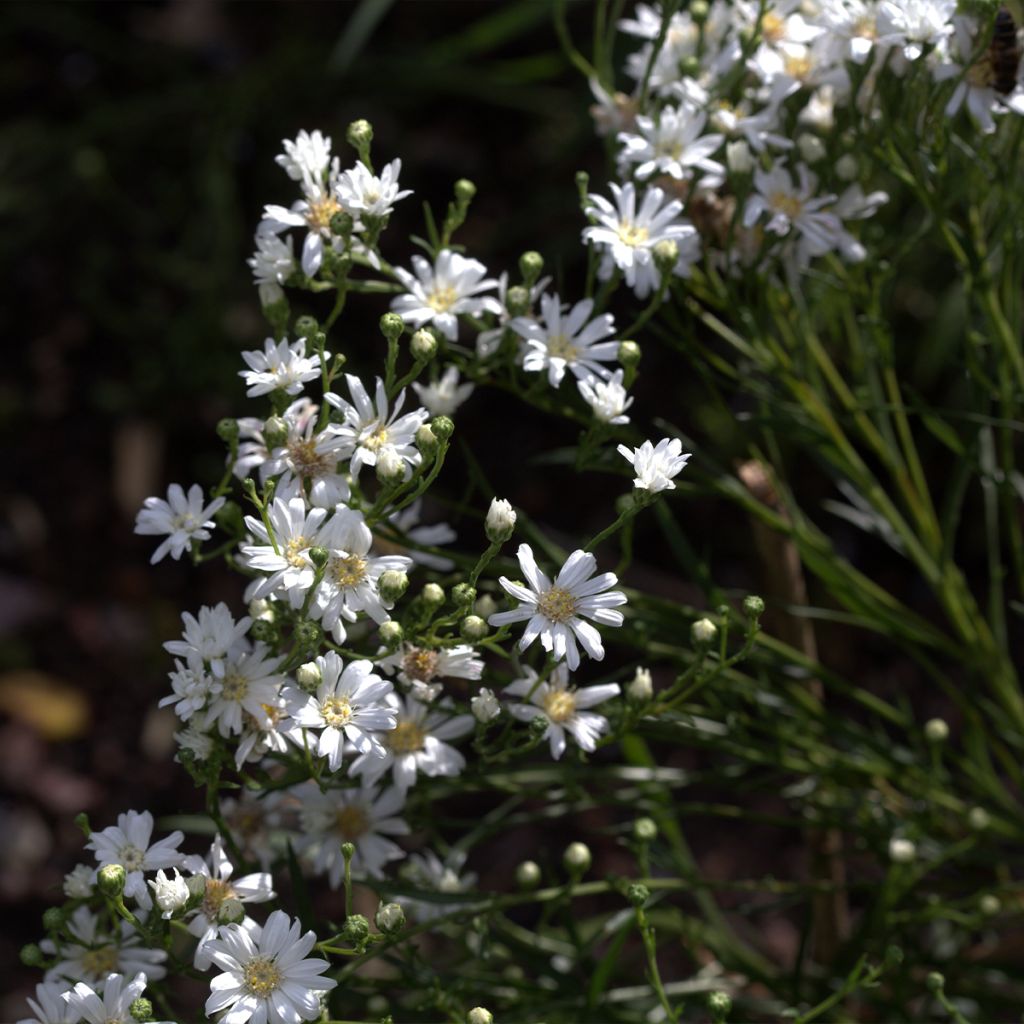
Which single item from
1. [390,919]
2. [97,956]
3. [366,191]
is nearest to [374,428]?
[366,191]

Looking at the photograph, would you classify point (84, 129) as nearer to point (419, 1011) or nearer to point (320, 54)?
point (320, 54)

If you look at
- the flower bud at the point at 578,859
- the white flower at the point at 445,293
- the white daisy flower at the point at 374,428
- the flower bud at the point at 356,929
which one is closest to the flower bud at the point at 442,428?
the white daisy flower at the point at 374,428

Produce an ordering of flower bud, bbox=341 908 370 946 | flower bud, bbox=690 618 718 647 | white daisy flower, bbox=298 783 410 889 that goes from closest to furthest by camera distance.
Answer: flower bud, bbox=341 908 370 946 → flower bud, bbox=690 618 718 647 → white daisy flower, bbox=298 783 410 889

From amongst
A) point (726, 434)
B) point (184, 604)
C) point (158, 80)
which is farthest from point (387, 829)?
point (158, 80)

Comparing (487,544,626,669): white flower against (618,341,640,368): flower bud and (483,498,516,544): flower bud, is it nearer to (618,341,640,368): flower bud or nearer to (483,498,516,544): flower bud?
(483,498,516,544): flower bud

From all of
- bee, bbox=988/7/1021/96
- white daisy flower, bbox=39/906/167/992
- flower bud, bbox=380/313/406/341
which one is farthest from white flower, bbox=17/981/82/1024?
bee, bbox=988/7/1021/96

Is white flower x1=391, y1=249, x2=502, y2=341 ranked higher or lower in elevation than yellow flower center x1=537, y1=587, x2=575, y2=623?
higher
